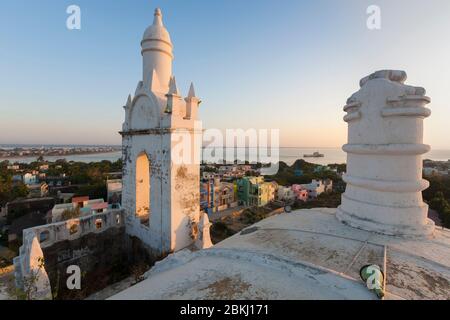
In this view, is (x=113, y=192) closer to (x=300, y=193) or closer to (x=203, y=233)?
(x=203, y=233)

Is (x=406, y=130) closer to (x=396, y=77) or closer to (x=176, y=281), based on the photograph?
(x=396, y=77)

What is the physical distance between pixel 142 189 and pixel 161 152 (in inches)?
99.7

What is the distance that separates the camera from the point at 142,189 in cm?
934

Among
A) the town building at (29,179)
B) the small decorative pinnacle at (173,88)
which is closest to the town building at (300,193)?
the small decorative pinnacle at (173,88)

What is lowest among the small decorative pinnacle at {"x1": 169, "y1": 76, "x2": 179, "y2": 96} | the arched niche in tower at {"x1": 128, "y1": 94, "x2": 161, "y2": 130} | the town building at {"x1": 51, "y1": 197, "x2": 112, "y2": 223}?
the town building at {"x1": 51, "y1": 197, "x2": 112, "y2": 223}

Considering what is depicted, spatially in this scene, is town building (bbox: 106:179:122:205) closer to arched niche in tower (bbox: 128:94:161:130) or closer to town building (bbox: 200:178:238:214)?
town building (bbox: 200:178:238:214)

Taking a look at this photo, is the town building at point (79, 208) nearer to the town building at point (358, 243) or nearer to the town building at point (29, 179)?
the town building at point (358, 243)

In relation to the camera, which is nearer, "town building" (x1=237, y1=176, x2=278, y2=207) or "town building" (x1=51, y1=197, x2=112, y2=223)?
"town building" (x1=51, y1=197, x2=112, y2=223)

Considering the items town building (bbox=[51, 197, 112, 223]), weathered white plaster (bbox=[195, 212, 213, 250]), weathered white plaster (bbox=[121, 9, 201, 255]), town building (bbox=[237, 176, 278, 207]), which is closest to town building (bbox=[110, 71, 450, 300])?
weathered white plaster (bbox=[195, 212, 213, 250])

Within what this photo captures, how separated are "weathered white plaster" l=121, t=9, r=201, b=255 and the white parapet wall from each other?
894 millimetres

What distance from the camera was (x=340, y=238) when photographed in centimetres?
398

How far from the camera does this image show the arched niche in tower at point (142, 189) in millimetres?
9141

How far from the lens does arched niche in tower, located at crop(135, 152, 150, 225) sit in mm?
9141

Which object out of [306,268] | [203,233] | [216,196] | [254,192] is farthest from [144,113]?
[254,192]
